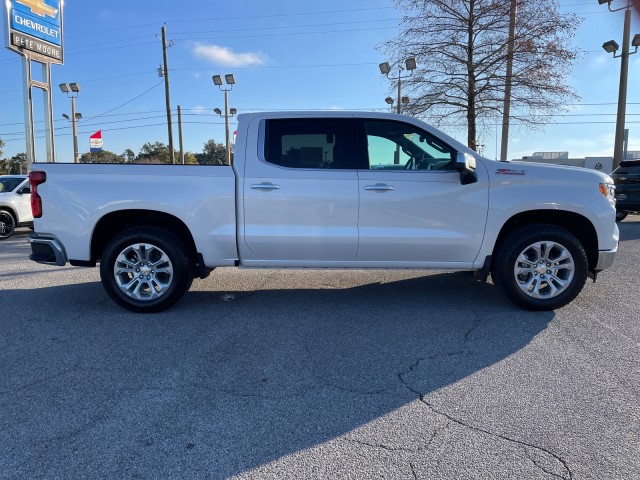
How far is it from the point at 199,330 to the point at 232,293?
137cm

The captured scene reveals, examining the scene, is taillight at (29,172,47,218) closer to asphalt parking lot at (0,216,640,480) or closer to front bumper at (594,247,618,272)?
asphalt parking lot at (0,216,640,480)

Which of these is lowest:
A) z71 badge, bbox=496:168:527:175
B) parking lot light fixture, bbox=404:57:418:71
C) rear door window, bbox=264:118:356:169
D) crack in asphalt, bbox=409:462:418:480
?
crack in asphalt, bbox=409:462:418:480

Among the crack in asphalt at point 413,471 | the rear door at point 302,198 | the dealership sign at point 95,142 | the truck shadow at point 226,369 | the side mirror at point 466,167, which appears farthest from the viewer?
the dealership sign at point 95,142

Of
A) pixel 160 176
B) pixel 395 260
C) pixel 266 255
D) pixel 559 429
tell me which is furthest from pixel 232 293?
pixel 559 429

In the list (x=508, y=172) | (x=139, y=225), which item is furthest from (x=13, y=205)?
(x=508, y=172)

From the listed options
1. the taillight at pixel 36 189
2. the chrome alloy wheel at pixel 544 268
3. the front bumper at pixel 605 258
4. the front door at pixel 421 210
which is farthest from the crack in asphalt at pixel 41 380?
the front bumper at pixel 605 258

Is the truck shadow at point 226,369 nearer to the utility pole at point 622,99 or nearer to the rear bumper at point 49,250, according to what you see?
→ the rear bumper at point 49,250

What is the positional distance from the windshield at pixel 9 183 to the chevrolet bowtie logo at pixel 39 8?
7.71m

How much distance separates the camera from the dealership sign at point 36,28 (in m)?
15.4

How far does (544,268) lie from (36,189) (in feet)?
17.3

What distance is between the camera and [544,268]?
482cm

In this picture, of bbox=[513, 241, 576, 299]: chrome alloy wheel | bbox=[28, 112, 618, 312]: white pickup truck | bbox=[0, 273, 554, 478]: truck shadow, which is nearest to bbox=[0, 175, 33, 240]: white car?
bbox=[0, 273, 554, 478]: truck shadow

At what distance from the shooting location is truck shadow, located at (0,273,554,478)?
259 cm

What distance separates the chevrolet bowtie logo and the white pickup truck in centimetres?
1507
